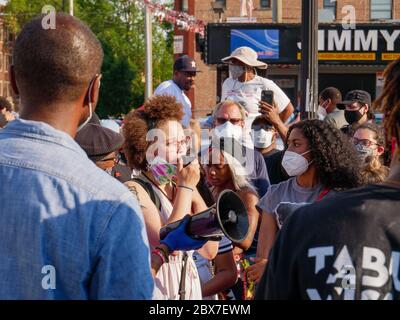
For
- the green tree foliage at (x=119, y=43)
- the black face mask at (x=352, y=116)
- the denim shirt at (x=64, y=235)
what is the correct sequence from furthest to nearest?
the green tree foliage at (x=119, y=43), the black face mask at (x=352, y=116), the denim shirt at (x=64, y=235)

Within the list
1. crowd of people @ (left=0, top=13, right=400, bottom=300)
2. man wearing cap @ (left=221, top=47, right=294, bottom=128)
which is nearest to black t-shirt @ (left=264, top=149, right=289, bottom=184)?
man wearing cap @ (left=221, top=47, right=294, bottom=128)

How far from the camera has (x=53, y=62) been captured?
2.44 meters

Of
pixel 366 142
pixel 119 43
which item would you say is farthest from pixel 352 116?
pixel 119 43

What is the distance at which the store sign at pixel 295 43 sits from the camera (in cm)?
2208

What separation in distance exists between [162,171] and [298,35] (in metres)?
19.6

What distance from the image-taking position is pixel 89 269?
2.28m

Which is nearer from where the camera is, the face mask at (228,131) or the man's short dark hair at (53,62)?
the man's short dark hair at (53,62)

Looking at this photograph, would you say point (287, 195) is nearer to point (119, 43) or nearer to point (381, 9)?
point (381, 9)

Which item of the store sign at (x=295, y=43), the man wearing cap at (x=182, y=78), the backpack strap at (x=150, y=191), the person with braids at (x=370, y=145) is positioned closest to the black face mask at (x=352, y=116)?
the person with braids at (x=370, y=145)

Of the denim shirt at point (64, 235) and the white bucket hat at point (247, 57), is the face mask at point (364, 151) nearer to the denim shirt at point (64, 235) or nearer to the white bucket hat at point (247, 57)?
the white bucket hat at point (247, 57)

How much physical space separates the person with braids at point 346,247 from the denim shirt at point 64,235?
443mm

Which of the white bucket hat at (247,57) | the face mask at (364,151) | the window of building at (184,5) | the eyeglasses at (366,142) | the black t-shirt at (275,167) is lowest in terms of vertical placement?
the black t-shirt at (275,167)

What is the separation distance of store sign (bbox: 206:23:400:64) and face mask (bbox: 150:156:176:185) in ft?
56.8
